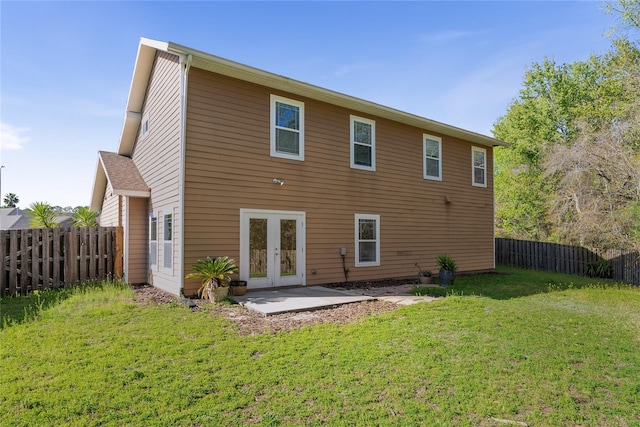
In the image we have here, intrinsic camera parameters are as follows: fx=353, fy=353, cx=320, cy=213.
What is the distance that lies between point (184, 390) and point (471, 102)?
20.3 metres

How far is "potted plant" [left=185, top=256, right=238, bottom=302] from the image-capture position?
7.16 metres

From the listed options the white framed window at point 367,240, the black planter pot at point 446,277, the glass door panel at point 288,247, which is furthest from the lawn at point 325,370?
the white framed window at point 367,240

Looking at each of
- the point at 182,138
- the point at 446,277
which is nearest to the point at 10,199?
the point at 182,138

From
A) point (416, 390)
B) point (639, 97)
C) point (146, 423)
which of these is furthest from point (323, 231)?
point (639, 97)

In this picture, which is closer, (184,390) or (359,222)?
(184,390)

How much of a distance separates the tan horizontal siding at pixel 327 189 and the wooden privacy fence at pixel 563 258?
3011 mm

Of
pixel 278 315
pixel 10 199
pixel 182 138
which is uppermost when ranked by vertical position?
pixel 10 199

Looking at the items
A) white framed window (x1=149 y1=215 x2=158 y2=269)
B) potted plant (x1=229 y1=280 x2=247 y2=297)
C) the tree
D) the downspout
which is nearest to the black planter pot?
potted plant (x1=229 y1=280 x2=247 y2=297)

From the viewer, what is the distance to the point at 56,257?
347 inches

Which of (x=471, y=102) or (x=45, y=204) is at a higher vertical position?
(x=471, y=102)

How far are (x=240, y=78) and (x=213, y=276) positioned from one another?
4.60 meters

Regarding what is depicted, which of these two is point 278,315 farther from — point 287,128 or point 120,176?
point 120,176

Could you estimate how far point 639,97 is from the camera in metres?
12.0

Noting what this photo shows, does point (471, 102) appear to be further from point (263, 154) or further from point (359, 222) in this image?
point (263, 154)
